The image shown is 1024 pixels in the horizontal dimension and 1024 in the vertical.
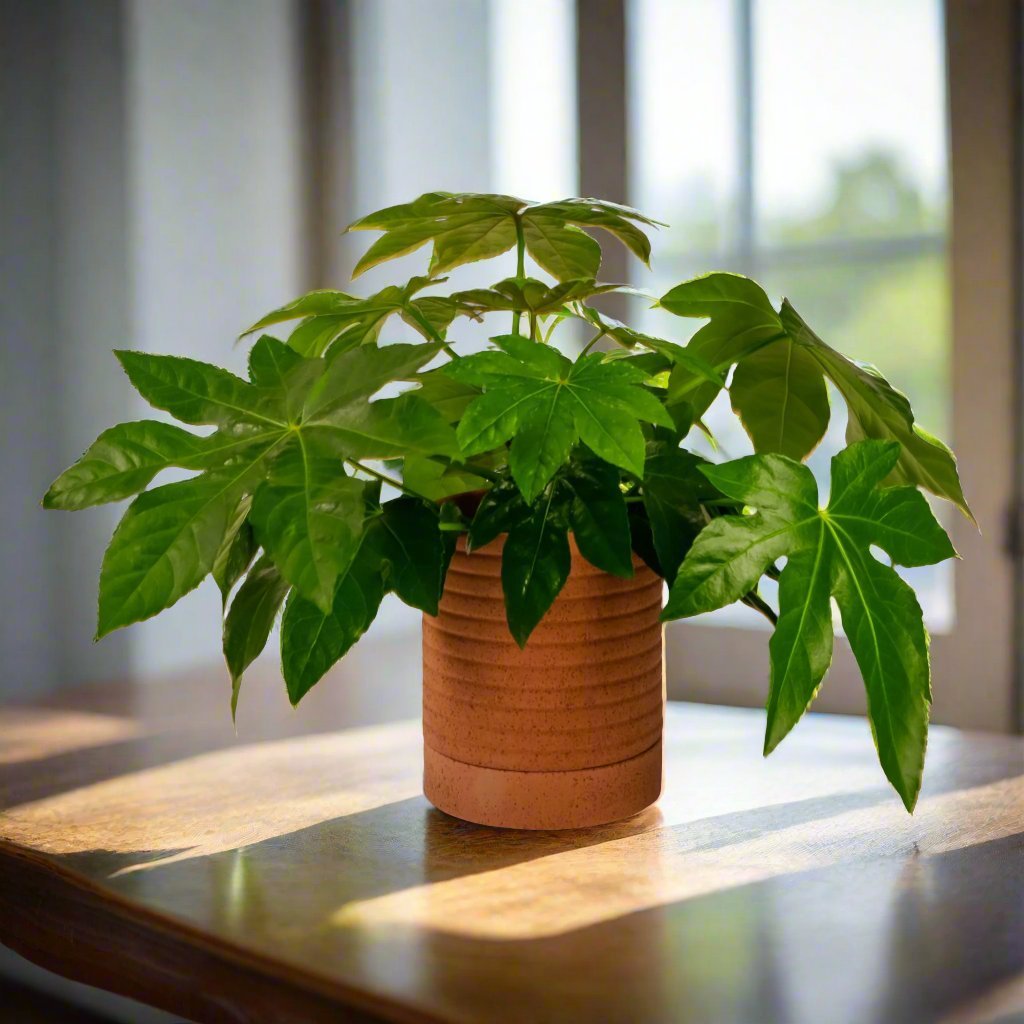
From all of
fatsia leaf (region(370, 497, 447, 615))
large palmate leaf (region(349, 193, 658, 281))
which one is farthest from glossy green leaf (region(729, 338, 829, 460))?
fatsia leaf (region(370, 497, 447, 615))

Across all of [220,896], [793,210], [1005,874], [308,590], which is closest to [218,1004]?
[220,896]

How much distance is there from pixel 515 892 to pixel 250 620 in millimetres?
223

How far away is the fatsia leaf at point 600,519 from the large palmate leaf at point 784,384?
0.11 meters

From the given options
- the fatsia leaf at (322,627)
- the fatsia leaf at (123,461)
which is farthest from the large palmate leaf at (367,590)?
the fatsia leaf at (123,461)

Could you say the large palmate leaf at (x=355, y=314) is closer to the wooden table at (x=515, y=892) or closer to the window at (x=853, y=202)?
the wooden table at (x=515, y=892)

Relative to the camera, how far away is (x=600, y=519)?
61 centimetres

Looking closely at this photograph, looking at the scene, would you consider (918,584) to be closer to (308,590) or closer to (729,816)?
(729,816)

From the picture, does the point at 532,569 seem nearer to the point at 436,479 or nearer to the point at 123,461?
the point at 436,479

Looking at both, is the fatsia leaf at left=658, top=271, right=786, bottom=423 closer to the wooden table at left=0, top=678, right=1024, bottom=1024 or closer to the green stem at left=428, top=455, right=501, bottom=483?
the green stem at left=428, top=455, right=501, bottom=483

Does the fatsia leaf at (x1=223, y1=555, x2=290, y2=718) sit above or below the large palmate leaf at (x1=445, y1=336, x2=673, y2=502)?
below

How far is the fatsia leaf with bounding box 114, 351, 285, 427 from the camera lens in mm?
611

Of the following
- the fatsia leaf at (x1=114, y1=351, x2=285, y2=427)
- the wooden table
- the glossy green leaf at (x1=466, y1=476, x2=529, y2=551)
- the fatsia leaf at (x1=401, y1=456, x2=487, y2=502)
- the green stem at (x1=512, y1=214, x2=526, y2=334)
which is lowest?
the wooden table

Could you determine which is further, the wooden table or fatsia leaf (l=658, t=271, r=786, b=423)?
fatsia leaf (l=658, t=271, r=786, b=423)

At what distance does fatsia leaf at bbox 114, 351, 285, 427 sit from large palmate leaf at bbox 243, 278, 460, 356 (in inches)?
3.5
